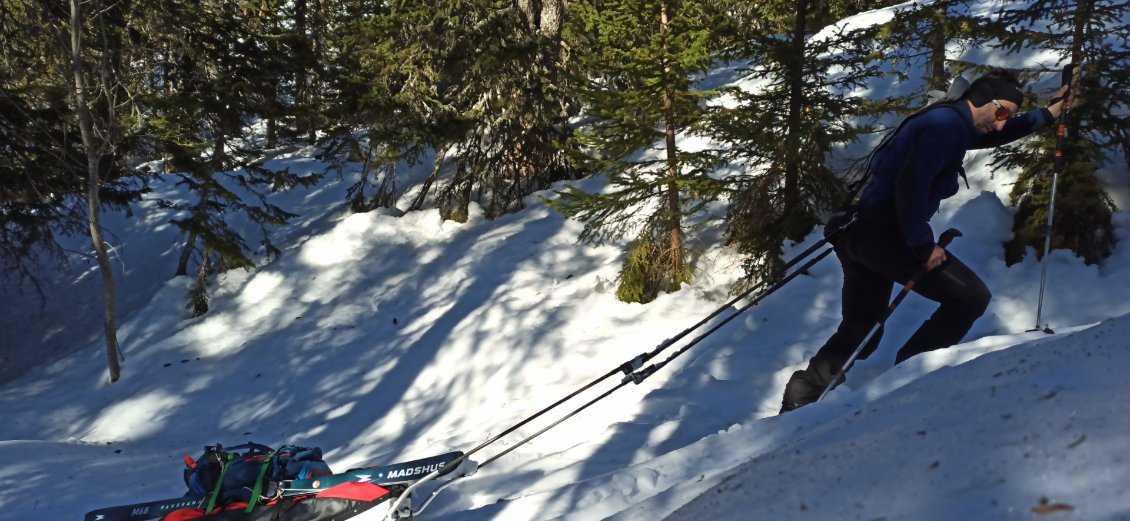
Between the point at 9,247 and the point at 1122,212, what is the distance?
19.2 metres

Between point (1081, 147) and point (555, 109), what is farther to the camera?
point (555, 109)

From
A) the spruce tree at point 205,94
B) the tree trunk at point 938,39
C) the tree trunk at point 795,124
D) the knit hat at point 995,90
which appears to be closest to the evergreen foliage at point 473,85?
the spruce tree at point 205,94

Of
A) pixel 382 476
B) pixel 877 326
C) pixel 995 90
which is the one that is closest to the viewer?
pixel 995 90

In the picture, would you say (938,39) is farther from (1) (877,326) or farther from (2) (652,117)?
(1) (877,326)

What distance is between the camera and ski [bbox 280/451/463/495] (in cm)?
475

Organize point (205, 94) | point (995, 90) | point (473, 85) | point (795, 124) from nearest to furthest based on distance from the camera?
1. point (995, 90)
2. point (795, 124)
3. point (205, 94)
4. point (473, 85)

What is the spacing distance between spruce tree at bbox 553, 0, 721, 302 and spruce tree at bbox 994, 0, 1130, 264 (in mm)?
Result: 3316

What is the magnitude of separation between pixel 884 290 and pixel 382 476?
11.7 feet

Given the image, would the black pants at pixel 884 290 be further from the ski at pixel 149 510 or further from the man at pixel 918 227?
the ski at pixel 149 510

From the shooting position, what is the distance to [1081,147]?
669 centimetres

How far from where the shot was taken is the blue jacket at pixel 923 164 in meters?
3.89

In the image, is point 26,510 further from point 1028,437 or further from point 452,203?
point 452,203

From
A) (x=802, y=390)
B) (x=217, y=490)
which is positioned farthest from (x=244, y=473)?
(x=802, y=390)

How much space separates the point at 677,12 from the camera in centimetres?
877
